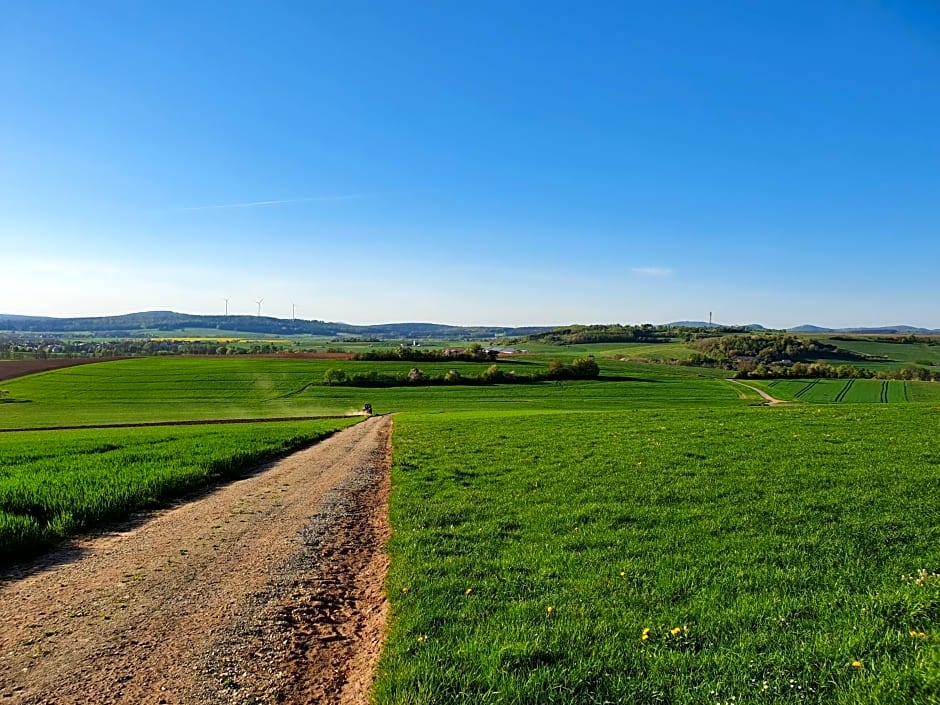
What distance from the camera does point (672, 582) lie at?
7844mm

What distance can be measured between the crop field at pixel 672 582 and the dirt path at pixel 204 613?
718mm

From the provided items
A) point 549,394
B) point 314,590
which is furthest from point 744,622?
point 549,394

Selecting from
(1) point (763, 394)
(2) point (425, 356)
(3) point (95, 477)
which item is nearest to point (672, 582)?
(3) point (95, 477)

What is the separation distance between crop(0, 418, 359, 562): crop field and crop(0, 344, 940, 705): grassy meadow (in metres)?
0.08

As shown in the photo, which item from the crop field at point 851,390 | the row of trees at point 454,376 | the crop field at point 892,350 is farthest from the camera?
the crop field at point 892,350

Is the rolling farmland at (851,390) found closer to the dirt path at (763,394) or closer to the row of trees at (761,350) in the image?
the dirt path at (763,394)

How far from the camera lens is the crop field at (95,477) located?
36.9 ft

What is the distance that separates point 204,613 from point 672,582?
632 cm

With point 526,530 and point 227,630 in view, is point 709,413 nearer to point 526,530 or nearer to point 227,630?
point 526,530

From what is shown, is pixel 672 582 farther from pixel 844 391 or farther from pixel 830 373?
pixel 830 373

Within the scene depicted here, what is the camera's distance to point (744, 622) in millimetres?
6617

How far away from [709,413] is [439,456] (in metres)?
18.3

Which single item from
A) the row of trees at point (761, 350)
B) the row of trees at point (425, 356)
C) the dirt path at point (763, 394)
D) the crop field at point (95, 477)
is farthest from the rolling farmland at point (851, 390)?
the crop field at point (95, 477)

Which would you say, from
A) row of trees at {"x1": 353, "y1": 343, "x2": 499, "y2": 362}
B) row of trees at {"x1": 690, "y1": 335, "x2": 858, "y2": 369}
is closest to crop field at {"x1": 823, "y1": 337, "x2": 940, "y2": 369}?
row of trees at {"x1": 690, "y1": 335, "x2": 858, "y2": 369}
